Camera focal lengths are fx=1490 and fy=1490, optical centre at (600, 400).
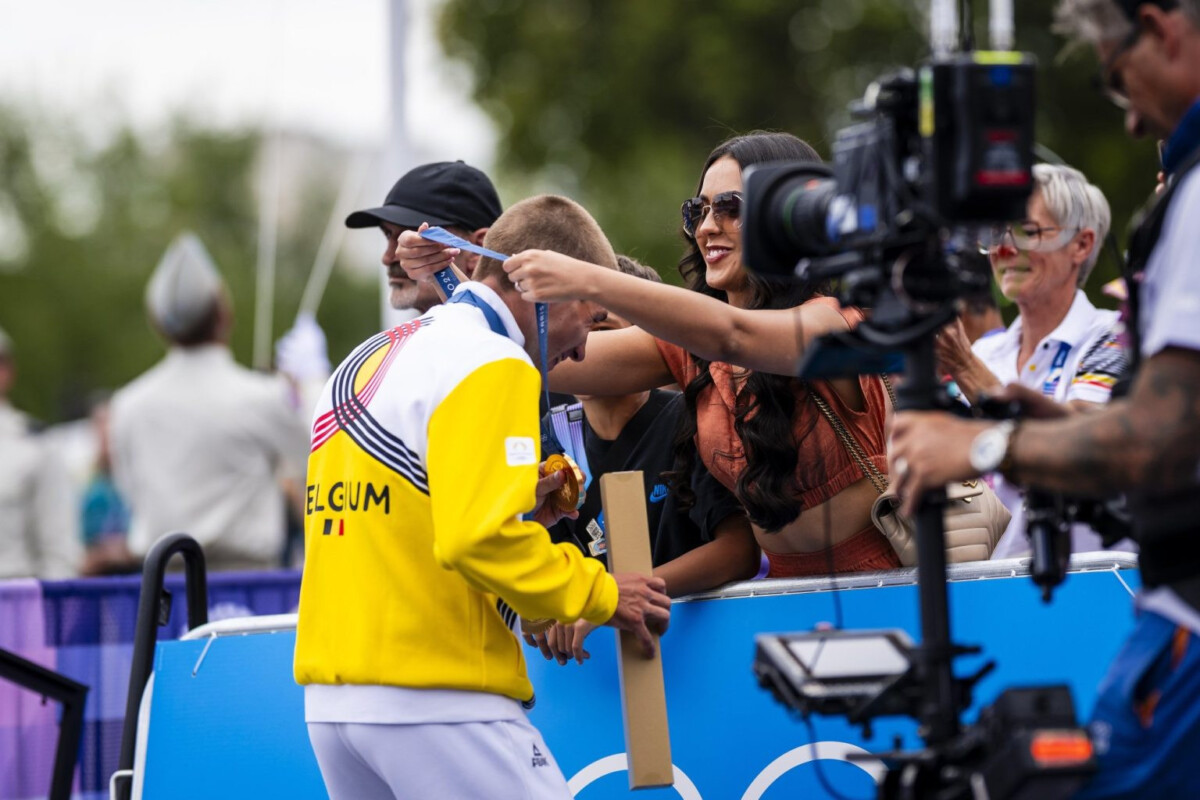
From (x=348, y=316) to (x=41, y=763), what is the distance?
33.1 m

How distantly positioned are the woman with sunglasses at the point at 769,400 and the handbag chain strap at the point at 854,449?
0.5 inches

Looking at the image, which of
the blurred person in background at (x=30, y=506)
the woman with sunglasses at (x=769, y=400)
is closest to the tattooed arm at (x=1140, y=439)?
the woman with sunglasses at (x=769, y=400)

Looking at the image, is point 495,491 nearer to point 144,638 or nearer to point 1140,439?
point 1140,439

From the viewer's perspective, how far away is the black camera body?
8.60ft

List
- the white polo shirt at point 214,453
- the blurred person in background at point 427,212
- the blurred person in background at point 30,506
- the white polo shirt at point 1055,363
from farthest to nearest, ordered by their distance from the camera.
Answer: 1. the blurred person in background at point 30,506
2. the white polo shirt at point 214,453
3. the white polo shirt at point 1055,363
4. the blurred person in background at point 427,212

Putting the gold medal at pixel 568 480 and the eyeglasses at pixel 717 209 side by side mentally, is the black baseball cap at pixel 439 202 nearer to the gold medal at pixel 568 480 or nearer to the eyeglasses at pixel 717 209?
the eyeglasses at pixel 717 209

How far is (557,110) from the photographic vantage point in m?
23.0

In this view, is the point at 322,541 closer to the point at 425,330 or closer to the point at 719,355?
the point at 425,330

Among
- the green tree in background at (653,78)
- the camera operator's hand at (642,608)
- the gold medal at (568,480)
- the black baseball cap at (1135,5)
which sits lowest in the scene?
the camera operator's hand at (642,608)

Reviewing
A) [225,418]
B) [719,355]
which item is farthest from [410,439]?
[225,418]

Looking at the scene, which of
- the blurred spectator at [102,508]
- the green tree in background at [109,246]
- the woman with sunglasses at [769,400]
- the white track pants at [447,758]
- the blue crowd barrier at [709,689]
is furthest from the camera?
the green tree in background at [109,246]

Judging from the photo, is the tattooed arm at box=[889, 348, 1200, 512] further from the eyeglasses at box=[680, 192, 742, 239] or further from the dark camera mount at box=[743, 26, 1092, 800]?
the eyeglasses at box=[680, 192, 742, 239]

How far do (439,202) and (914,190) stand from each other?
2.51 meters

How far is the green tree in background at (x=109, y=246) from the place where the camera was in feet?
121
